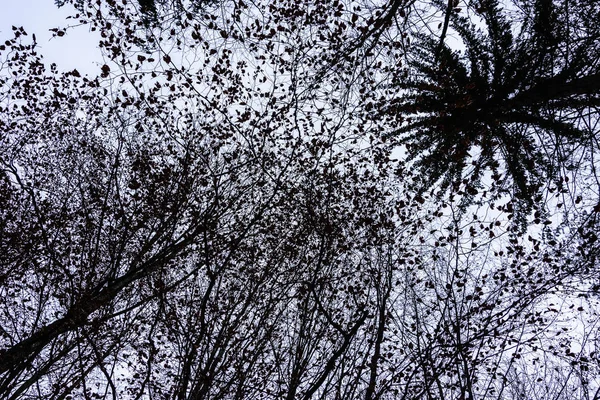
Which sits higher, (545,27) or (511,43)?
(511,43)

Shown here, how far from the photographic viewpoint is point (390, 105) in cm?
523

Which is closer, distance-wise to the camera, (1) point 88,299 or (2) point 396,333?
(1) point 88,299

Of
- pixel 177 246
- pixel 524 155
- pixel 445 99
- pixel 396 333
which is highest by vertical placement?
pixel 445 99

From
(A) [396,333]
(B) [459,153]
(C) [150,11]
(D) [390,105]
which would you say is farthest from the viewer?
(B) [459,153]

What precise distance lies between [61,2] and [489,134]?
6299 millimetres

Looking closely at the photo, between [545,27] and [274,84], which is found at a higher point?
[274,84]

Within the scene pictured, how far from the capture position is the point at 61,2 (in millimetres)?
3619

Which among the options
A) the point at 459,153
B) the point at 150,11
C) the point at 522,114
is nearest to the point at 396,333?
the point at 459,153

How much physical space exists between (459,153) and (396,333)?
3396mm

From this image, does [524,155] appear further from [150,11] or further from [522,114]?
[150,11]

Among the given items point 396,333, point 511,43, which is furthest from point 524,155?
point 396,333

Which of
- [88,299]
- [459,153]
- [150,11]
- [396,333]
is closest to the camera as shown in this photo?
[150,11]

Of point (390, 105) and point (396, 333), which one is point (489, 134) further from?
point (396, 333)

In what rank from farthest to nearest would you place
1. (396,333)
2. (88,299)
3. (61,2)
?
(396,333), (88,299), (61,2)
